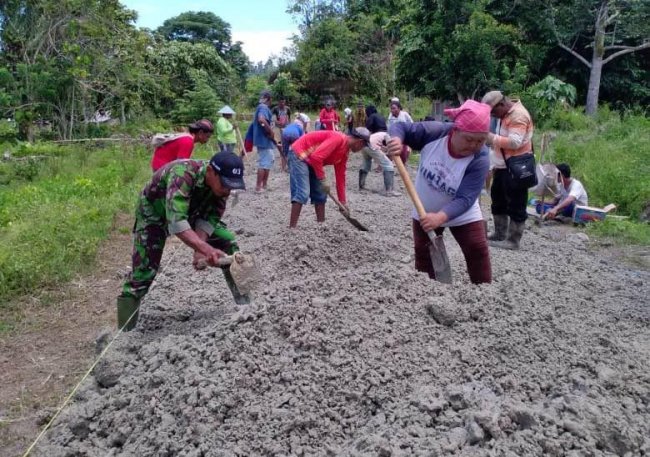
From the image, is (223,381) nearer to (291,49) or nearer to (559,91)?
(559,91)

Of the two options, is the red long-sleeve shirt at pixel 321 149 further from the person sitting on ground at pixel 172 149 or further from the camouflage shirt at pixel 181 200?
the camouflage shirt at pixel 181 200

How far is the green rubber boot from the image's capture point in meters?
3.67

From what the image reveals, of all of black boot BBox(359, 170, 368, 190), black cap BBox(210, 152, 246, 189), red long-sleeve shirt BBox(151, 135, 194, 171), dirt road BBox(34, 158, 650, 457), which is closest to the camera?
dirt road BBox(34, 158, 650, 457)

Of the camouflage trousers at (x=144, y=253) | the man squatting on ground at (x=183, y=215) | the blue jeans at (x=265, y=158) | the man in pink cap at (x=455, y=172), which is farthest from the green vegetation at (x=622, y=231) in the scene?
the camouflage trousers at (x=144, y=253)

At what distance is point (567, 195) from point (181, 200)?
607cm

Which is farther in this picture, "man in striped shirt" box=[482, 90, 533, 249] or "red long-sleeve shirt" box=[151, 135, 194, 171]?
"red long-sleeve shirt" box=[151, 135, 194, 171]

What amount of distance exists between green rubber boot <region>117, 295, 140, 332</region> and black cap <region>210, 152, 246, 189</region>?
3.69 ft

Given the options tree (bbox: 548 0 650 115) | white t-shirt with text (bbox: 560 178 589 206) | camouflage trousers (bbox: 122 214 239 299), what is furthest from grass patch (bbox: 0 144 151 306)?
tree (bbox: 548 0 650 115)

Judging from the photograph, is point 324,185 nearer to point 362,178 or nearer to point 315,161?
point 315,161

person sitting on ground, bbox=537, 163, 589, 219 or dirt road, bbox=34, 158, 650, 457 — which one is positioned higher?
person sitting on ground, bbox=537, 163, 589, 219

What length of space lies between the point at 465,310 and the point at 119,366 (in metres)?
2.01

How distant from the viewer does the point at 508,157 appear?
18.2 feet

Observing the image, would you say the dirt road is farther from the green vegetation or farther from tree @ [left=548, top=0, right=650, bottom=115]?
tree @ [left=548, top=0, right=650, bottom=115]

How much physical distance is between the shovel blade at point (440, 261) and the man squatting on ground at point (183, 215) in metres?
1.29
